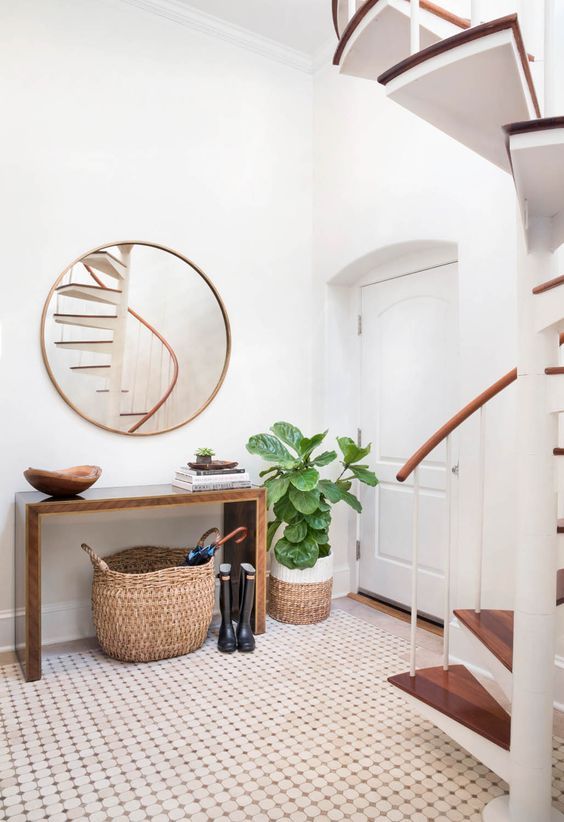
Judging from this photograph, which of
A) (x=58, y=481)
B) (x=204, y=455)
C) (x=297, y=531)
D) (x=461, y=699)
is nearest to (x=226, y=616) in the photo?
(x=297, y=531)

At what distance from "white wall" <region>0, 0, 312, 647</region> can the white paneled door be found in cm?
45

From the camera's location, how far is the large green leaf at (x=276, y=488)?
299cm

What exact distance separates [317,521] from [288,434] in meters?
0.48

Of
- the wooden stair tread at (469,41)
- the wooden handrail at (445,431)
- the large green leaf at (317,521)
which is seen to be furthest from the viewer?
the large green leaf at (317,521)

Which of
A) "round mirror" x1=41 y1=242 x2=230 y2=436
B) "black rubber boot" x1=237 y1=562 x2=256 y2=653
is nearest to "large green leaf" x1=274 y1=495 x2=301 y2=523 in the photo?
"black rubber boot" x1=237 y1=562 x2=256 y2=653

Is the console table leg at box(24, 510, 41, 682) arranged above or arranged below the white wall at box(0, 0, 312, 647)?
below

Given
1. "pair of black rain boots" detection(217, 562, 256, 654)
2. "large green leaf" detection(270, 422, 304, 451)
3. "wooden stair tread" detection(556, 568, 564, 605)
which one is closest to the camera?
"wooden stair tread" detection(556, 568, 564, 605)

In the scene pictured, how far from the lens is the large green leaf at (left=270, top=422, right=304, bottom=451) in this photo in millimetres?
3172

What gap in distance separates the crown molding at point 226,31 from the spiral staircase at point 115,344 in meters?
1.30

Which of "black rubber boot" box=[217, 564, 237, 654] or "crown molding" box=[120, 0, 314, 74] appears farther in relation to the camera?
"crown molding" box=[120, 0, 314, 74]

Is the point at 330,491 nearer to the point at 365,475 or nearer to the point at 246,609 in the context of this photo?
the point at 365,475

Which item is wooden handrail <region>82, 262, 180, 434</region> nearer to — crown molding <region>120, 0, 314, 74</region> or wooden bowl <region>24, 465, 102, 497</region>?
wooden bowl <region>24, 465, 102, 497</region>

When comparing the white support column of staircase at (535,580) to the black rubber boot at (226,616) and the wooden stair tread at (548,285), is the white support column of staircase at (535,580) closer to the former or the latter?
the wooden stair tread at (548,285)

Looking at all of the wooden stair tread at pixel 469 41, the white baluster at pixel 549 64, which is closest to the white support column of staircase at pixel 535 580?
the white baluster at pixel 549 64
